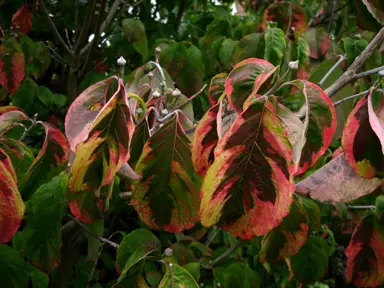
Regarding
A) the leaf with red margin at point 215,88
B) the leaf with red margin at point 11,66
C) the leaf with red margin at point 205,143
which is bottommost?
the leaf with red margin at point 11,66

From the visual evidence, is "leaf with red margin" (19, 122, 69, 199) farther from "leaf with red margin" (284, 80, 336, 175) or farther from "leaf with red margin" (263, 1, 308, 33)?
"leaf with red margin" (263, 1, 308, 33)

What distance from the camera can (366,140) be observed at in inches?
24.1

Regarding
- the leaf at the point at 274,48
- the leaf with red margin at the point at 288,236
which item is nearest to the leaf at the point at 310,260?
the leaf with red margin at the point at 288,236

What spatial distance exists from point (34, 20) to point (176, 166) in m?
1.47

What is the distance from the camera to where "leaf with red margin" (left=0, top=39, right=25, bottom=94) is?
1531 mm

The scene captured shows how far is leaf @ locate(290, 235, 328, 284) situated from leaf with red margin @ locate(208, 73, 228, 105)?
1.75 feet

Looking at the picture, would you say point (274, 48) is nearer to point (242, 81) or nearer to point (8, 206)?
point (242, 81)

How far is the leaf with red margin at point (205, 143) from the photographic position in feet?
2.22

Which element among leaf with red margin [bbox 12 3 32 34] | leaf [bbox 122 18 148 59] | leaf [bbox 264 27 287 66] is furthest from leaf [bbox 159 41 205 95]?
leaf with red margin [bbox 12 3 32 34]

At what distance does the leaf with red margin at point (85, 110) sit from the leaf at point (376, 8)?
1.29 feet

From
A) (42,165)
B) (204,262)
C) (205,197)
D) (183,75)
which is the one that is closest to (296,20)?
(183,75)

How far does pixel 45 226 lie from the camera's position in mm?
950

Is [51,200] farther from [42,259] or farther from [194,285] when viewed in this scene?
[194,285]

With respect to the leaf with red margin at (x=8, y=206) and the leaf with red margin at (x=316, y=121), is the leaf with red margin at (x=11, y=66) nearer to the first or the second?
the leaf with red margin at (x=8, y=206)
